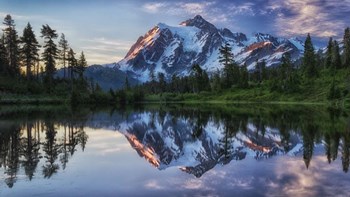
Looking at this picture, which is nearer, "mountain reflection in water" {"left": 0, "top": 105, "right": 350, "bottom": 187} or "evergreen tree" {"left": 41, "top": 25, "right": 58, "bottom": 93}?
"mountain reflection in water" {"left": 0, "top": 105, "right": 350, "bottom": 187}

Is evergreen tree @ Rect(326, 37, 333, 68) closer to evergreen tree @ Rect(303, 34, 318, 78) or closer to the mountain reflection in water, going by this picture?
evergreen tree @ Rect(303, 34, 318, 78)

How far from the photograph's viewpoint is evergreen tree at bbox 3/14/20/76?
392 feet

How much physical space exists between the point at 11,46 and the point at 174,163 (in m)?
107

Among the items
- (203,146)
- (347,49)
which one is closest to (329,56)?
(347,49)

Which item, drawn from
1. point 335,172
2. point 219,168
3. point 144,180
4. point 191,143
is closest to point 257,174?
point 219,168

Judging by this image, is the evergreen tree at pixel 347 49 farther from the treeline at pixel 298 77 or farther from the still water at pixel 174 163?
the still water at pixel 174 163

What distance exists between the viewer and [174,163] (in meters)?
25.6

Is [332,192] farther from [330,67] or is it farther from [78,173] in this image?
[330,67]

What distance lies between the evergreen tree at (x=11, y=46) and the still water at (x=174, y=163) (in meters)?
83.4

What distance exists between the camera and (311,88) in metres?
152

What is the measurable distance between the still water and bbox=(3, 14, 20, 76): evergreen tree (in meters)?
83.4

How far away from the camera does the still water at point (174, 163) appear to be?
18344 mm

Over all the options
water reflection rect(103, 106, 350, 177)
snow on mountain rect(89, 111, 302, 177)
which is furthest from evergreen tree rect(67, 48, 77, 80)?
snow on mountain rect(89, 111, 302, 177)

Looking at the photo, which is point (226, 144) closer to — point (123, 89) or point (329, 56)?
point (123, 89)
